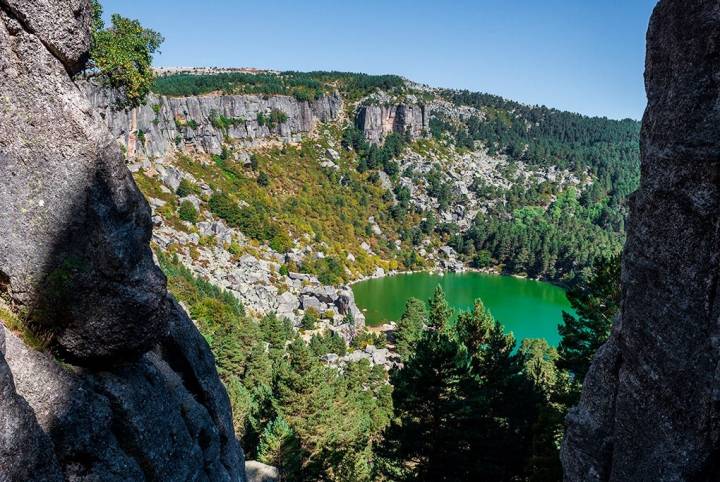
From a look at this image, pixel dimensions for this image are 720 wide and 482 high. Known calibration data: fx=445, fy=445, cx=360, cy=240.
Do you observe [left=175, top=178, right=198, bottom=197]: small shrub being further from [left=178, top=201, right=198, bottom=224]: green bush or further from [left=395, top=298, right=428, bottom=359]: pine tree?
[left=395, top=298, right=428, bottom=359]: pine tree

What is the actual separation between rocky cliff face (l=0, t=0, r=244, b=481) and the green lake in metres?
69.5

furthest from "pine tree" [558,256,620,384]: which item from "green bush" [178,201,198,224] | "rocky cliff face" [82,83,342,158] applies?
"rocky cliff face" [82,83,342,158]

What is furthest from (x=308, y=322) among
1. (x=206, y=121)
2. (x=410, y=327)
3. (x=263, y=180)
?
(x=206, y=121)

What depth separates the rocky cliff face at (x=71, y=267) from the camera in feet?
20.0

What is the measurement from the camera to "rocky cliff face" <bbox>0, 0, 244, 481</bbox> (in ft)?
20.0

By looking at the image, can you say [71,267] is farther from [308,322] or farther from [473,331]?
[308,322]

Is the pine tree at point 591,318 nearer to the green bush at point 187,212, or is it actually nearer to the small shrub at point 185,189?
the green bush at point 187,212

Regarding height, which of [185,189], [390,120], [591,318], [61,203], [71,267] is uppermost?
[390,120]

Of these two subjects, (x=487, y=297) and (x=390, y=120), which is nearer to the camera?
(x=487, y=297)

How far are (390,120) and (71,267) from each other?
17754cm

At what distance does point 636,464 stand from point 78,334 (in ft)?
31.4

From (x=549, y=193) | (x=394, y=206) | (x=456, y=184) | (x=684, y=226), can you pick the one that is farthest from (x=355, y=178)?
(x=684, y=226)

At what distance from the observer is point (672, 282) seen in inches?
295

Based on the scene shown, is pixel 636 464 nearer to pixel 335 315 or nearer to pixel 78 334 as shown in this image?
pixel 78 334
